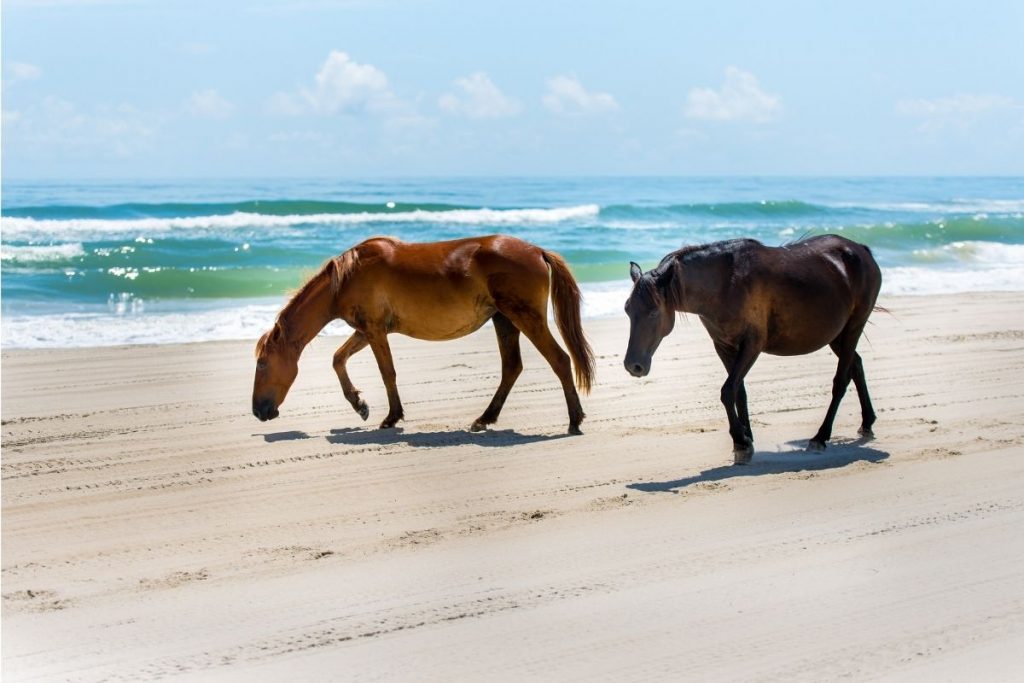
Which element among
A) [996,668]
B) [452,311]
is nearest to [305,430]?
[452,311]

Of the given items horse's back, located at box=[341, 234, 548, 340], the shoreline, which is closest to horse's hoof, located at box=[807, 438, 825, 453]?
horse's back, located at box=[341, 234, 548, 340]

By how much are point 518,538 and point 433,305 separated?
3012 millimetres

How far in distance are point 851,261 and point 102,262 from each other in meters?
19.1

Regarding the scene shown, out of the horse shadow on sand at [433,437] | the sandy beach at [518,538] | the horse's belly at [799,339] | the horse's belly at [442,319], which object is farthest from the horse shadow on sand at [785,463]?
the horse's belly at [442,319]

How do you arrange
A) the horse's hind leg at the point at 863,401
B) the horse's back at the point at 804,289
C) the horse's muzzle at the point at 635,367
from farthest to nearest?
the horse's hind leg at the point at 863,401 < the horse's back at the point at 804,289 < the horse's muzzle at the point at 635,367

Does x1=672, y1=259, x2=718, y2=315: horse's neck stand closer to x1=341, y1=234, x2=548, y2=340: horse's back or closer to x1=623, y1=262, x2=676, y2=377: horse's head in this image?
x1=623, y1=262, x2=676, y2=377: horse's head

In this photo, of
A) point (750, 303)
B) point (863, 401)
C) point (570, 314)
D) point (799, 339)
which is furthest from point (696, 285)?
point (863, 401)

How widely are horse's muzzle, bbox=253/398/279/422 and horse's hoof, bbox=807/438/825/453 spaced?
3.58 meters

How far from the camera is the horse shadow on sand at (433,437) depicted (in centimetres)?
747

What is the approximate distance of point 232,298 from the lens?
A: 59.9 ft

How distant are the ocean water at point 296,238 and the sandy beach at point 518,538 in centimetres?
168

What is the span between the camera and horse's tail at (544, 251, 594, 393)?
26.0ft

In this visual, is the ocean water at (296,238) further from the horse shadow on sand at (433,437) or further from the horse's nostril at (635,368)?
the horse's nostril at (635,368)

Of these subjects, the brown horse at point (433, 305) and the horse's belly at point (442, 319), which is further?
the horse's belly at point (442, 319)
